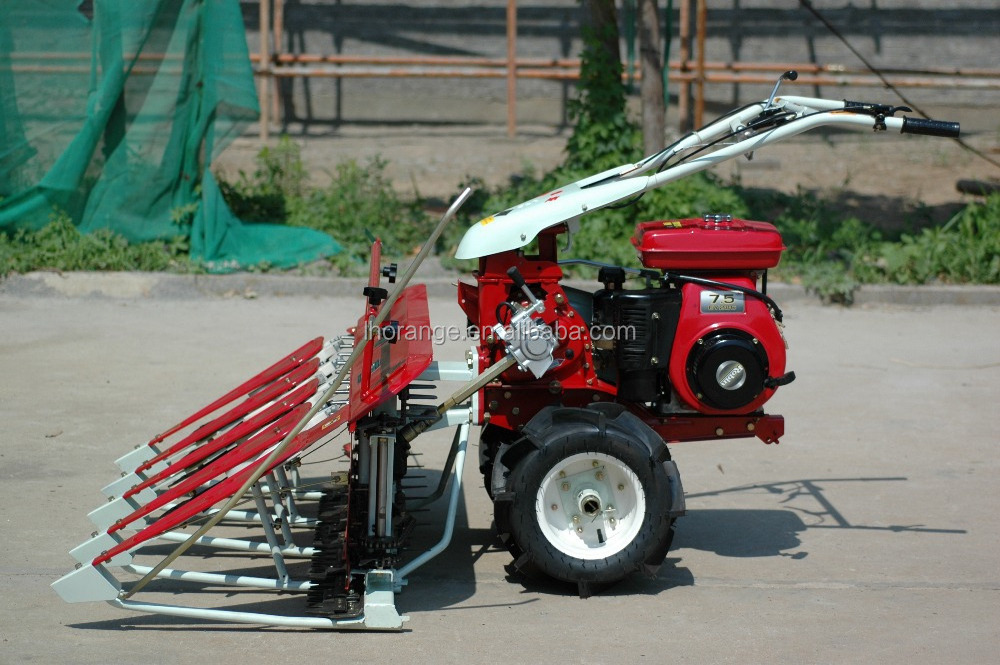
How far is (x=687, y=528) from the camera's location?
536 cm

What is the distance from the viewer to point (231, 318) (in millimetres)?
9164

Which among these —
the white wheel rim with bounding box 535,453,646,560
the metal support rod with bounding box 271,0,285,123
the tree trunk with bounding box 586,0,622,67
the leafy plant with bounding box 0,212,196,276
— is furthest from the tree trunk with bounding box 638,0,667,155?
the metal support rod with bounding box 271,0,285,123

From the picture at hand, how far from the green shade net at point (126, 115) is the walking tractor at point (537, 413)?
18.6 ft

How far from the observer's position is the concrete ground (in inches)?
159

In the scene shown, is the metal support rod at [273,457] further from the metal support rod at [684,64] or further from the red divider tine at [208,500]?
the metal support rod at [684,64]

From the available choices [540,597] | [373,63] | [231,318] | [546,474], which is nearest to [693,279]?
[546,474]

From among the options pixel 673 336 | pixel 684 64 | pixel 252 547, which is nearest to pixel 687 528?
pixel 673 336

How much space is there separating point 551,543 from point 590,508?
0.22 metres

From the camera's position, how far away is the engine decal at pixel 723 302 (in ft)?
15.3

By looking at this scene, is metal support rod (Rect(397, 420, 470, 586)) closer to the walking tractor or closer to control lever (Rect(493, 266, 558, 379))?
the walking tractor

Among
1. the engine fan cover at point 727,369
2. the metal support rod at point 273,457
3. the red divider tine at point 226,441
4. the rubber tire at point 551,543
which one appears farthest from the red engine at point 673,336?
the red divider tine at point 226,441

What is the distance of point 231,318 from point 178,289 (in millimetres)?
926

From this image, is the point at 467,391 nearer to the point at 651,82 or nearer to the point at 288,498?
the point at 288,498

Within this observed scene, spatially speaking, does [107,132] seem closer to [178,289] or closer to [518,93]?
[178,289]
